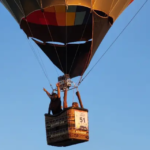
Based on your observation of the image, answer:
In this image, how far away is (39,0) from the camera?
2453 centimetres

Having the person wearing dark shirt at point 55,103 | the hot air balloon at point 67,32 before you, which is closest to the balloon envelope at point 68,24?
the hot air balloon at point 67,32

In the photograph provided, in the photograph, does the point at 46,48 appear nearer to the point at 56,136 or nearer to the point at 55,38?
the point at 55,38

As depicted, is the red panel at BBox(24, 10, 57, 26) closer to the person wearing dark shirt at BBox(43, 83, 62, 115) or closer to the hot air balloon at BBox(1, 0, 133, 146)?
the hot air balloon at BBox(1, 0, 133, 146)

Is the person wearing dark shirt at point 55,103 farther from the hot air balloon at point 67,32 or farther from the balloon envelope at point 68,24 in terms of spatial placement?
the balloon envelope at point 68,24

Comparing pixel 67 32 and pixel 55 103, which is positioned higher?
pixel 67 32

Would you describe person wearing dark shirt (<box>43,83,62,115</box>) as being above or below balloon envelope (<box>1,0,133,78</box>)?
below

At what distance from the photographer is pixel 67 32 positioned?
26062 millimetres

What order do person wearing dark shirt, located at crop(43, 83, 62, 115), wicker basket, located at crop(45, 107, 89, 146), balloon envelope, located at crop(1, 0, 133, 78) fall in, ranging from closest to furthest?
wicker basket, located at crop(45, 107, 89, 146)
person wearing dark shirt, located at crop(43, 83, 62, 115)
balloon envelope, located at crop(1, 0, 133, 78)

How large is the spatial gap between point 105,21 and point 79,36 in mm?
1168

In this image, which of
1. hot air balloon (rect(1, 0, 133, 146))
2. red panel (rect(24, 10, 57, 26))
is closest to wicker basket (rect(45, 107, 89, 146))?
hot air balloon (rect(1, 0, 133, 146))

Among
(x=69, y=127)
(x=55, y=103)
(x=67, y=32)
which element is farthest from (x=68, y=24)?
(x=69, y=127)

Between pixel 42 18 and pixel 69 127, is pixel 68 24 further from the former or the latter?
pixel 69 127

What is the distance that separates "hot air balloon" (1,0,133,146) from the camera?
2386 centimetres

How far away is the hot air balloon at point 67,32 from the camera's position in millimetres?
23859
